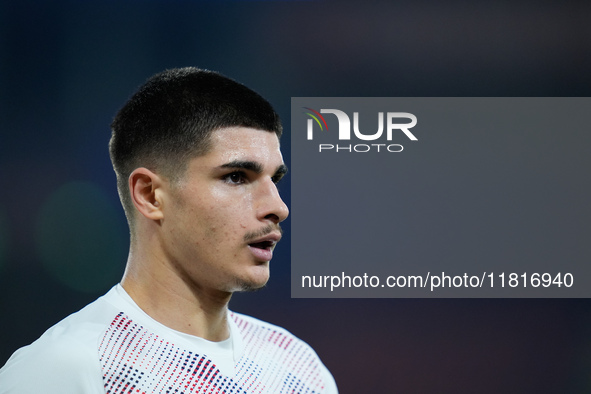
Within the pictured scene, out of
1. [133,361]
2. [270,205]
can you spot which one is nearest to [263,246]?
[270,205]

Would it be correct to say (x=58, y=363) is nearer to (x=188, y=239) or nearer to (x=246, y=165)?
(x=188, y=239)

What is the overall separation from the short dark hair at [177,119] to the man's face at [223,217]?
0.04 meters

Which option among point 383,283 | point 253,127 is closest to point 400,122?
point 383,283

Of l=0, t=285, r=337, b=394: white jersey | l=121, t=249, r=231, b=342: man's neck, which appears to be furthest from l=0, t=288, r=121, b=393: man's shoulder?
l=121, t=249, r=231, b=342: man's neck

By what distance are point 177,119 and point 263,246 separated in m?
0.46

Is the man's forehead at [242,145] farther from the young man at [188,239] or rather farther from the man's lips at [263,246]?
the man's lips at [263,246]

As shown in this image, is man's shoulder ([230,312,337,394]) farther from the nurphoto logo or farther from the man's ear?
the nurphoto logo

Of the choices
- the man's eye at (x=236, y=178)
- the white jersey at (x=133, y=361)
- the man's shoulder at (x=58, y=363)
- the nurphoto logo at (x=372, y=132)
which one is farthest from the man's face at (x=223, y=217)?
the nurphoto logo at (x=372, y=132)

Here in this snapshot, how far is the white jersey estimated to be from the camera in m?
1.72

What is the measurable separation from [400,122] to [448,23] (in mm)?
602

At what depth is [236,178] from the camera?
1.93m

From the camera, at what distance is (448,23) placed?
3.53 metres

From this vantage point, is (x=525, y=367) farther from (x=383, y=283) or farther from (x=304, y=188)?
(x=304, y=188)

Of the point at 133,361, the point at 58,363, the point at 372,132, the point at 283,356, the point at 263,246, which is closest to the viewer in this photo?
the point at 58,363
